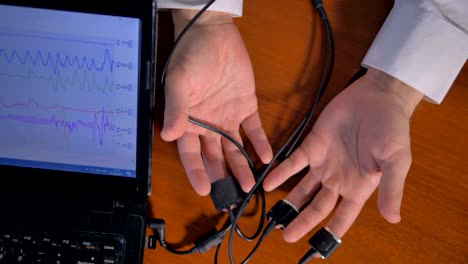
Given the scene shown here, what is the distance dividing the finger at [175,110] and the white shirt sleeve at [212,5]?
0.39 feet

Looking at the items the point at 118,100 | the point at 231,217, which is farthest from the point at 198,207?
the point at 118,100

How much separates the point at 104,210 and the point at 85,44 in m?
0.21

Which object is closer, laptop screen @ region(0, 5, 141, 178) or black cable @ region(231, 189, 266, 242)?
laptop screen @ region(0, 5, 141, 178)

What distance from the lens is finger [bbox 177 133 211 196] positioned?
0.54 m

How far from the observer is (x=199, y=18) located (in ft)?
1.92

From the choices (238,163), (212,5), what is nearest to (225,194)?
(238,163)

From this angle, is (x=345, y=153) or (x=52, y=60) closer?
(x=52, y=60)

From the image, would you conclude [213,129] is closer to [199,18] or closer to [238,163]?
[238,163]

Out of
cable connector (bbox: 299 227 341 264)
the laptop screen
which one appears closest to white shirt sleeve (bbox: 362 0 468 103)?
cable connector (bbox: 299 227 341 264)

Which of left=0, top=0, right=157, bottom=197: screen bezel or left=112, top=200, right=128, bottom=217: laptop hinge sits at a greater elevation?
left=0, top=0, right=157, bottom=197: screen bezel

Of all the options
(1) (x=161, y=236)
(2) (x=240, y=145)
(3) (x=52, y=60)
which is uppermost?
(3) (x=52, y=60)

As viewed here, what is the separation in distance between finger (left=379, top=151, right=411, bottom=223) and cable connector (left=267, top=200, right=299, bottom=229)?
0.12 meters

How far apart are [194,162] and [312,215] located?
0.17 meters

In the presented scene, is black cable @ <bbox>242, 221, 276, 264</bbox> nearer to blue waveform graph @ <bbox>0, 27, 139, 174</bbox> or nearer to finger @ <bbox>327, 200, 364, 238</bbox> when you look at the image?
finger @ <bbox>327, 200, 364, 238</bbox>
